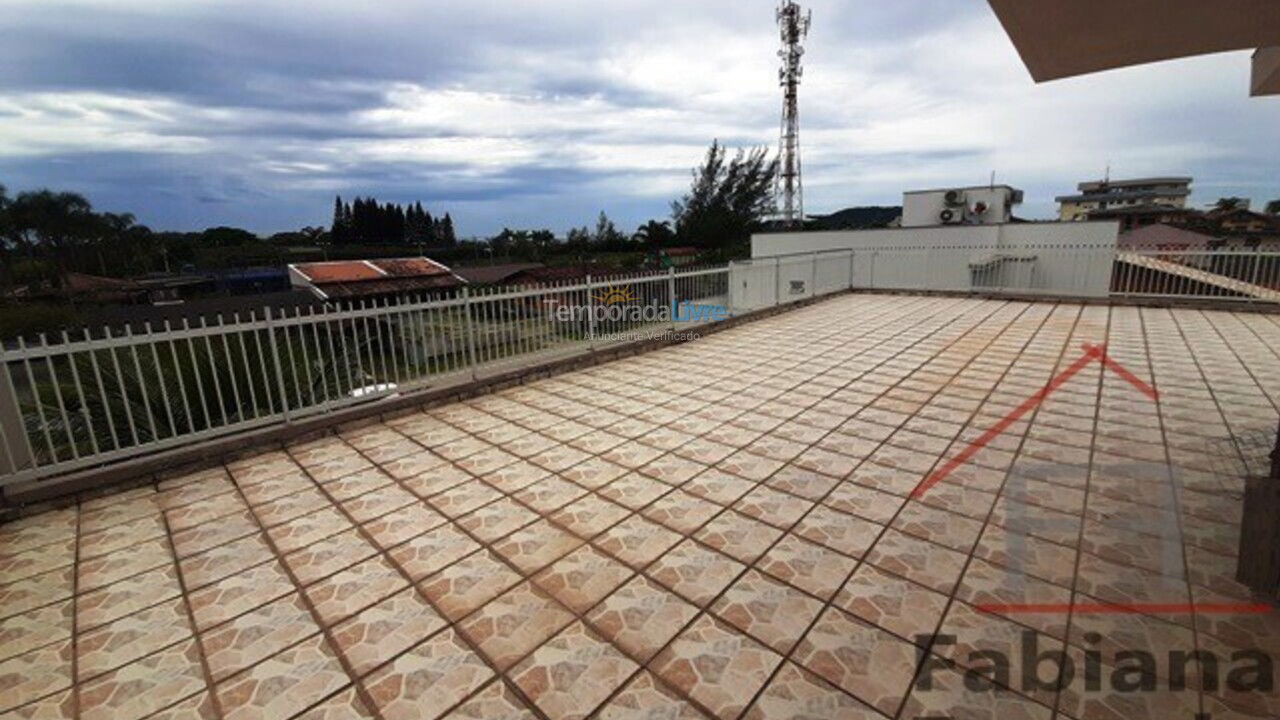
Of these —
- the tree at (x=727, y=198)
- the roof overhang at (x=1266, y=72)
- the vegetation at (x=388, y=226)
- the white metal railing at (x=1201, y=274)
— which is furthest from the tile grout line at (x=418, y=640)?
the vegetation at (x=388, y=226)

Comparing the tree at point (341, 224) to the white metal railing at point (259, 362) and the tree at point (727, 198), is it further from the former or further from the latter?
the white metal railing at point (259, 362)

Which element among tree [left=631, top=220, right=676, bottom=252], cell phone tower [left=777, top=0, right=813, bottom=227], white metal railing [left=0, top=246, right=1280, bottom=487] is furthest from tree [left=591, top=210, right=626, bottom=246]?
white metal railing [left=0, top=246, right=1280, bottom=487]

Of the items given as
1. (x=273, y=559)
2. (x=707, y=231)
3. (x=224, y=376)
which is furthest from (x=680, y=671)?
(x=707, y=231)

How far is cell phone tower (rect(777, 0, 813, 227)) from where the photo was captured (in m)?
25.6

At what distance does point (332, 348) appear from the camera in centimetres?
440

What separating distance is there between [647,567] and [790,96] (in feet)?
97.4

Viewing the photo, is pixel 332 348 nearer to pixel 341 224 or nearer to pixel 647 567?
pixel 647 567

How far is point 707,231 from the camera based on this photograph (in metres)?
42.8

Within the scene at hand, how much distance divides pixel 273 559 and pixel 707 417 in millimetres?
3397

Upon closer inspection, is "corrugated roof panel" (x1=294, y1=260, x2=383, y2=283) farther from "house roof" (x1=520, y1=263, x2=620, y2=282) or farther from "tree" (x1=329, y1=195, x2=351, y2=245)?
"tree" (x1=329, y1=195, x2=351, y2=245)

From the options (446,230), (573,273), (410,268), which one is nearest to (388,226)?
(446,230)

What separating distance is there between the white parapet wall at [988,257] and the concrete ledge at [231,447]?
7560 millimetres

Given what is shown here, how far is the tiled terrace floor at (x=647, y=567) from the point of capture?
6.80ft

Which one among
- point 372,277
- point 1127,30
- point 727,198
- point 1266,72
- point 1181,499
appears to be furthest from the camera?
point 727,198
